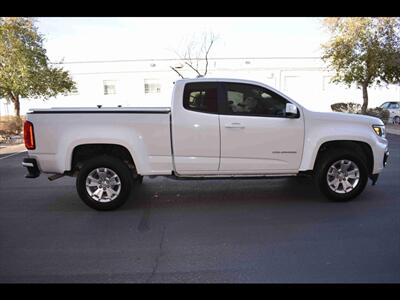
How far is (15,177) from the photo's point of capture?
8523mm

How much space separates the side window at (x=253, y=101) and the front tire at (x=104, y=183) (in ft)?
6.21

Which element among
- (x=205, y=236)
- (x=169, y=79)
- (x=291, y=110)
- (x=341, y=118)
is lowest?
(x=205, y=236)

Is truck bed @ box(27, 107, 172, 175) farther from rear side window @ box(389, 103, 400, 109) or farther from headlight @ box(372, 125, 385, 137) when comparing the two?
rear side window @ box(389, 103, 400, 109)

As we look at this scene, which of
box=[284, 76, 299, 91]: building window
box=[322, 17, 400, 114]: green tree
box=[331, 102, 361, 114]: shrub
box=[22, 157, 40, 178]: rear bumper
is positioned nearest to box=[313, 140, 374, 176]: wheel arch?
box=[22, 157, 40, 178]: rear bumper

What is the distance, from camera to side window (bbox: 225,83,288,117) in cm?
583

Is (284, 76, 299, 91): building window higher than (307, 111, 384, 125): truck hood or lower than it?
higher

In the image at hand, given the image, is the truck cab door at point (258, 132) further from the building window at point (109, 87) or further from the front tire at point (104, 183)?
the building window at point (109, 87)

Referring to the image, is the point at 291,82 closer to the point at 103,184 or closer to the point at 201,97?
the point at 201,97

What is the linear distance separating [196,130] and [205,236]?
169cm

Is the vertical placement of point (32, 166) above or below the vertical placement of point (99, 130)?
below

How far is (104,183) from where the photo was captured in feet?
18.6

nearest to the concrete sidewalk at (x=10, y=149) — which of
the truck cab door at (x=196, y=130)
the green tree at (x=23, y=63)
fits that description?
the green tree at (x=23, y=63)

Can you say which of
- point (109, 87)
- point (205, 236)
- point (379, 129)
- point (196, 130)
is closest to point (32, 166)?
point (196, 130)
